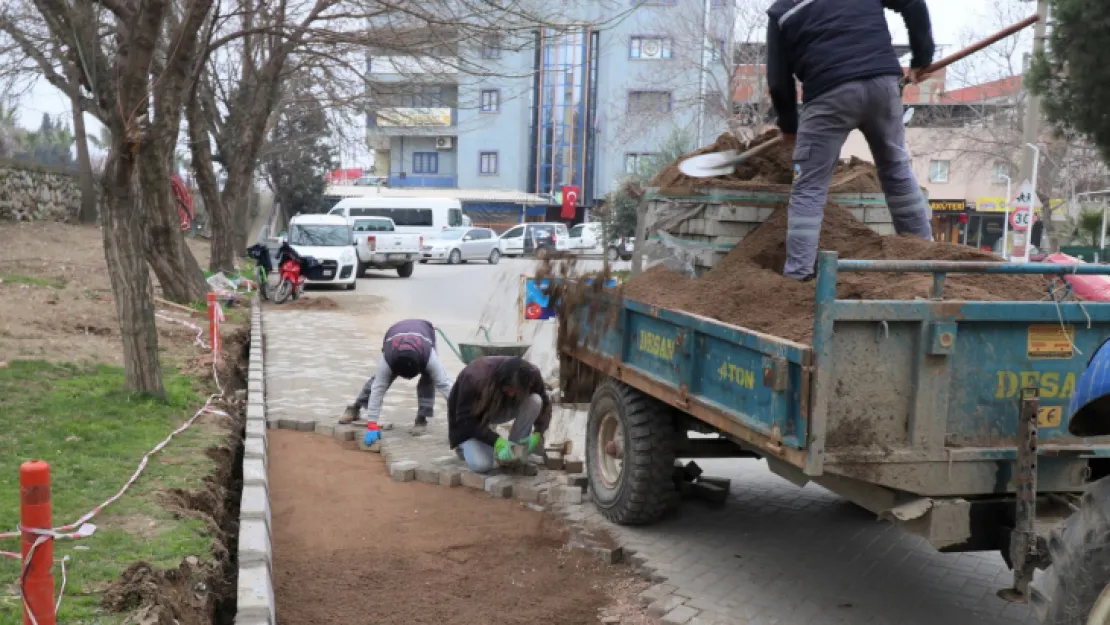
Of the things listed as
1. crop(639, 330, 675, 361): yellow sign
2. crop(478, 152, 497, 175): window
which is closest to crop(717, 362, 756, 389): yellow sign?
crop(639, 330, 675, 361): yellow sign

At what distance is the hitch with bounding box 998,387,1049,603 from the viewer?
12.5 ft

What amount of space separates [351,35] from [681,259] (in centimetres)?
985

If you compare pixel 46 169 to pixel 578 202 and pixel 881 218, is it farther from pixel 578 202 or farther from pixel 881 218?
pixel 578 202

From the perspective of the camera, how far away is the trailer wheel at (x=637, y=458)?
584 centimetres

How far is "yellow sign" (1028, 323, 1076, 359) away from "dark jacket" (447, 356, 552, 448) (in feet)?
12.8

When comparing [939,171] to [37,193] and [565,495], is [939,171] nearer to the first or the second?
[37,193]

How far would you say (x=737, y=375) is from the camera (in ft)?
15.3

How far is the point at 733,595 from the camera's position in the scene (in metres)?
5.18

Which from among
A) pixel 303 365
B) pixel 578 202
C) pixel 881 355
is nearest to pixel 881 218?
pixel 881 355

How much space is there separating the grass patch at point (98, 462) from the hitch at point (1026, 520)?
11.5 feet

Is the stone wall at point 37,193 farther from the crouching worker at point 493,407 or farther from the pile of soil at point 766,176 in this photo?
the pile of soil at point 766,176

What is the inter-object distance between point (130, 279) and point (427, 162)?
179 ft

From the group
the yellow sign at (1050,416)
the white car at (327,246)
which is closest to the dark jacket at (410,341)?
the yellow sign at (1050,416)

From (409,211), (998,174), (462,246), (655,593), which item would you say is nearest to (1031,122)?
(655,593)
